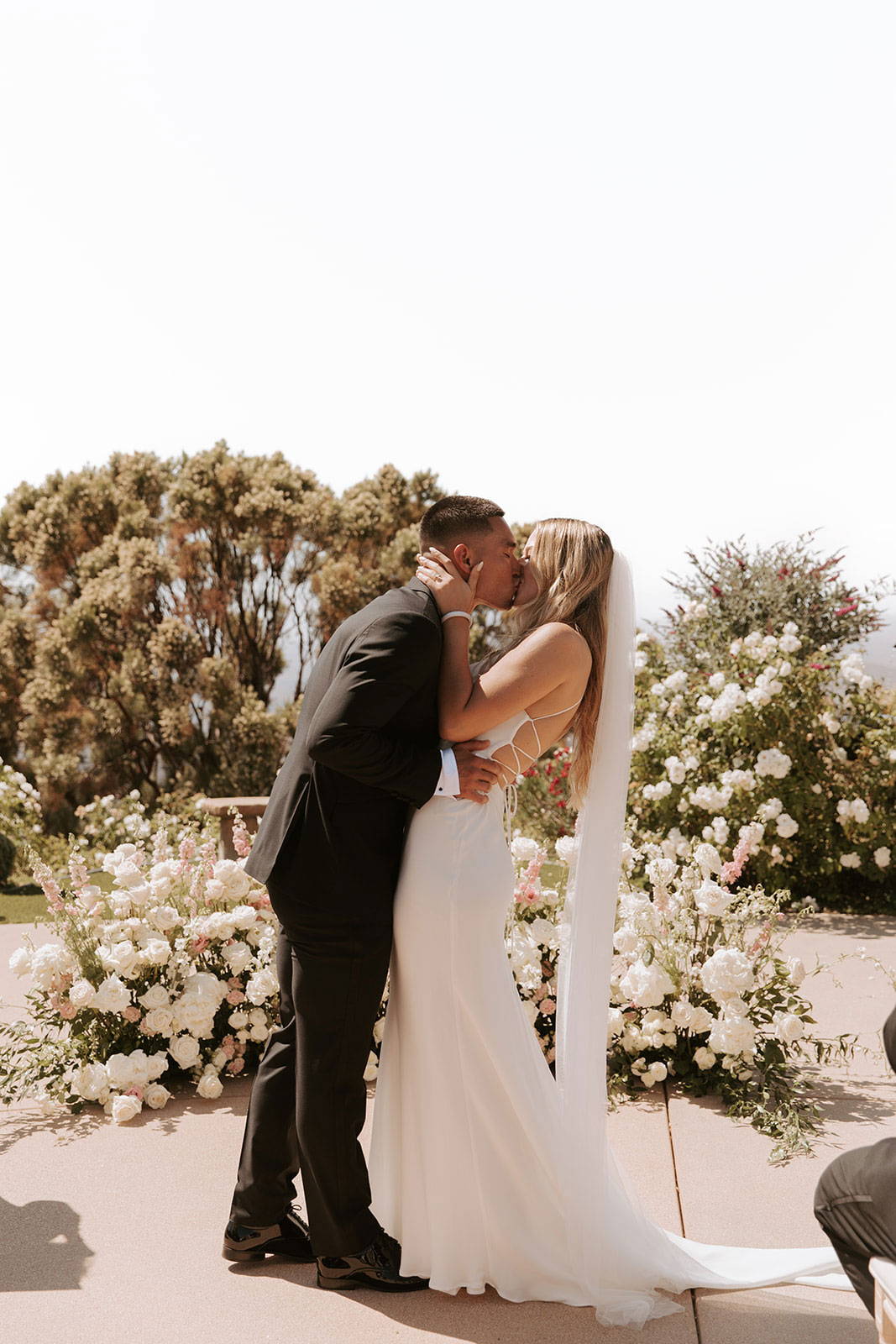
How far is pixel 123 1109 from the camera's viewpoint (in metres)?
4.24

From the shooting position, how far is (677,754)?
829 centimetres

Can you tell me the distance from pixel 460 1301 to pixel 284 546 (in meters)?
13.4

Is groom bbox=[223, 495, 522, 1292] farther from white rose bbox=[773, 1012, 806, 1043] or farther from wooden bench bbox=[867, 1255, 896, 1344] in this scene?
white rose bbox=[773, 1012, 806, 1043]

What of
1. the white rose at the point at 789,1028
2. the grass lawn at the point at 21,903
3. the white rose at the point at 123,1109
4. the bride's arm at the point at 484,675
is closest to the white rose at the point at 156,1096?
the white rose at the point at 123,1109

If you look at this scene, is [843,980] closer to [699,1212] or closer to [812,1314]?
[699,1212]

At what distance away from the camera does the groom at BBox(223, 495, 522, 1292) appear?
2.87 metres

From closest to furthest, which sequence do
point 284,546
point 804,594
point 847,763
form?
point 847,763, point 804,594, point 284,546

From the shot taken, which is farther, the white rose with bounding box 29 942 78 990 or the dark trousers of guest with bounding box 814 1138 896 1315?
the white rose with bounding box 29 942 78 990

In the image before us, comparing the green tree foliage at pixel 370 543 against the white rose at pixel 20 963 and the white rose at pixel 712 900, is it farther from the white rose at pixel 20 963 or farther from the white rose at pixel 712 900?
the white rose at pixel 712 900

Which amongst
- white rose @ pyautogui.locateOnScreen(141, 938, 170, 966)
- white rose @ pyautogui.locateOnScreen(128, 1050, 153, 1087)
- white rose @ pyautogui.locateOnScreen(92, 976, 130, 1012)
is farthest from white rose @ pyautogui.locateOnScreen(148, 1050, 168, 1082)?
white rose @ pyautogui.locateOnScreen(141, 938, 170, 966)

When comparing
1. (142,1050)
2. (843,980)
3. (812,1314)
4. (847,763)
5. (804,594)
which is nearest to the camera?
(812,1314)

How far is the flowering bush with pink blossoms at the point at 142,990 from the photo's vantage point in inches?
175

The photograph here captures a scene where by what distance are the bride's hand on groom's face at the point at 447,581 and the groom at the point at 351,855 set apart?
1.1 inches

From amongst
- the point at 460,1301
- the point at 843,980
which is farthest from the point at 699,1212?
the point at 843,980
